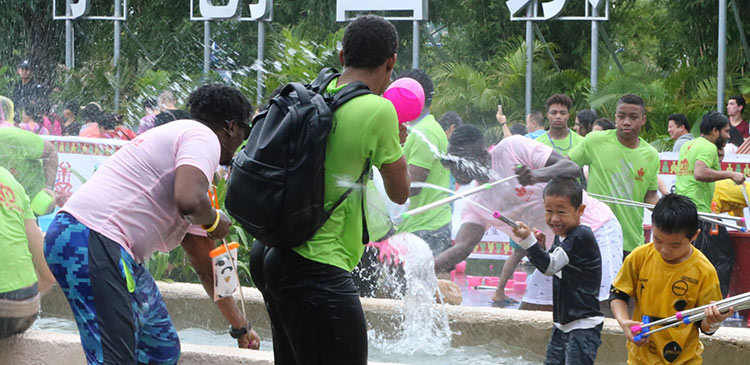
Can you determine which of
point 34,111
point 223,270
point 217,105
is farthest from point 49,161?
point 34,111

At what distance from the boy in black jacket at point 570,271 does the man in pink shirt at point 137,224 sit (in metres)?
1.58

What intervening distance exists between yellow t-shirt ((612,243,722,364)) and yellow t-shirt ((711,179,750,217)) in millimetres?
5051

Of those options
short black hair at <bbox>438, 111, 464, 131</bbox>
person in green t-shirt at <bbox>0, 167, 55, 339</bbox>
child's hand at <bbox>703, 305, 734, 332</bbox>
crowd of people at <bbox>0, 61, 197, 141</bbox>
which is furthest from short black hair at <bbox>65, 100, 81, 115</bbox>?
child's hand at <bbox>703, 305, 734, 332</bbox>

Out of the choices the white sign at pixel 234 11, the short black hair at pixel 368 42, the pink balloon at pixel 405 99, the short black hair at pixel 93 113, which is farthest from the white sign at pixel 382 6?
the short black hair at pixel 368 42

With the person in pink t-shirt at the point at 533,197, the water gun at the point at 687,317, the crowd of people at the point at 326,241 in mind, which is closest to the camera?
the crowd of people at the point at 326,241

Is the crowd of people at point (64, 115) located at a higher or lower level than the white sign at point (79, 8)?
lower

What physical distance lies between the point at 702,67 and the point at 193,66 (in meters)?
14.4

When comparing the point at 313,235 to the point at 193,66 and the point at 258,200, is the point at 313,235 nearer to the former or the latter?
the point at 258,200

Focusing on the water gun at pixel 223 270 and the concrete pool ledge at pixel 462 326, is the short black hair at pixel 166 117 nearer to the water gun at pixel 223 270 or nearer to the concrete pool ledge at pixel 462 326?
the concrete pool ledge at pixel 462 326

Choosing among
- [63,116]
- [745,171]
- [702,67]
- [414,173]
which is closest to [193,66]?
[63,116]

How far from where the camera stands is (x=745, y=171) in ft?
33.2

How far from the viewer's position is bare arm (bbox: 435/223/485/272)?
7.16 m

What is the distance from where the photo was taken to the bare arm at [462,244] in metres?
7.16

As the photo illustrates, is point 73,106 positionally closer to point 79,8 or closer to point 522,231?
point 79,8
